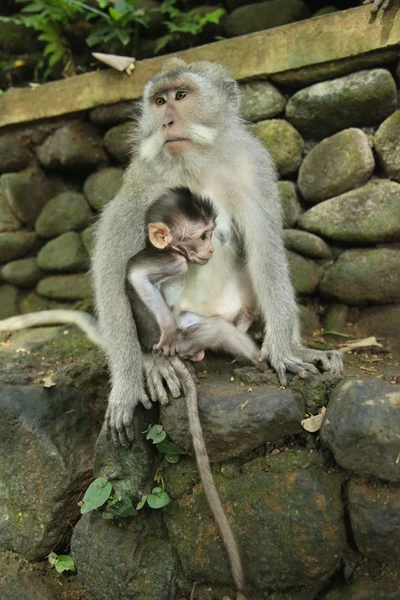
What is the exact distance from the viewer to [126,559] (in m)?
2.87

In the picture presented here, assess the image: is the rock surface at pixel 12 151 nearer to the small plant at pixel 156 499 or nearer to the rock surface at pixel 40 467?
the rock surface at pixel 40 467

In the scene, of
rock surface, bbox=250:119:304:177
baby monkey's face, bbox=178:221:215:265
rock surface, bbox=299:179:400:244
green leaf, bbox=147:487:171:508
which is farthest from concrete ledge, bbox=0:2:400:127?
green leaf, bbox=147:487:171:508

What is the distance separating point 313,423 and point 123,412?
107cm

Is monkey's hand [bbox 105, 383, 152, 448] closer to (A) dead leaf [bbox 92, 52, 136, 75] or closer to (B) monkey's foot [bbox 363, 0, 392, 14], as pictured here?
(A) dead leaf [bbox 92, 52, 136, 75]

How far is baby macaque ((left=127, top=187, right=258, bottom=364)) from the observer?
3.11 m

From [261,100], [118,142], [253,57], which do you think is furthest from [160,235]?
[118,142]

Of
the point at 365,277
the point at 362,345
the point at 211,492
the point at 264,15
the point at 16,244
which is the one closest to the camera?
the point at 211,492

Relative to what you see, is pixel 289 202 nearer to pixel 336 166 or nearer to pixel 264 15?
pixel 336 166

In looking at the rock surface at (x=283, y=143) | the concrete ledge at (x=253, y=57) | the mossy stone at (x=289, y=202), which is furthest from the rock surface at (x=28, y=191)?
the mossy stone at (x=289, y=202)

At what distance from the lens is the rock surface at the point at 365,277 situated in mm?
4023

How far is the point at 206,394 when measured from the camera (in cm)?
290

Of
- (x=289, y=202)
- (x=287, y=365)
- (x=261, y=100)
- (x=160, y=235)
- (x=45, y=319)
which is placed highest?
(x=261, y=100)

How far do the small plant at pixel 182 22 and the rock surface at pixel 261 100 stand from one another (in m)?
0.76

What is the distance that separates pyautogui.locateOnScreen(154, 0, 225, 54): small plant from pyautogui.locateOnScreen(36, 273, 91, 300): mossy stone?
2370mm
